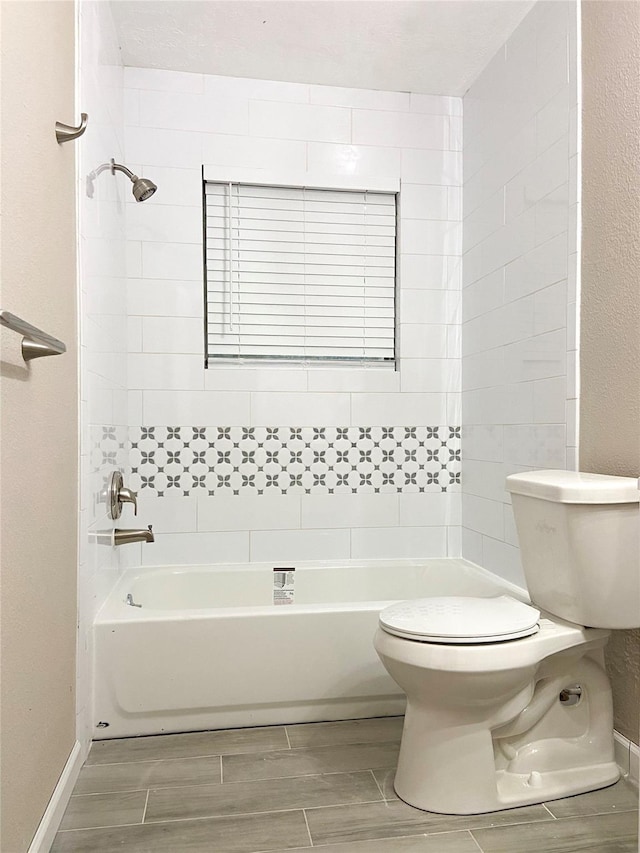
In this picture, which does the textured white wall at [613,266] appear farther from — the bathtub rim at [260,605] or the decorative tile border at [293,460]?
the decorative tile border at [293,460]

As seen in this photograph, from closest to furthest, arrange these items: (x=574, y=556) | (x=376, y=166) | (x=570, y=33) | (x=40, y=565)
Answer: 1. (x=40, y=565)
2. (x=574, y=556)
3. (x=570, y=33)
4. (x=376, y=166)

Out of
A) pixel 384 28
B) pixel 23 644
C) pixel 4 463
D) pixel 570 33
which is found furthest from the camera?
pixel 384 28

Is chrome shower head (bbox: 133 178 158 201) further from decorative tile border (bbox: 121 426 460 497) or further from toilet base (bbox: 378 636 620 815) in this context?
toilet base (bbox: 378 636 620 815)

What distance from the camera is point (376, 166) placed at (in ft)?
9.88

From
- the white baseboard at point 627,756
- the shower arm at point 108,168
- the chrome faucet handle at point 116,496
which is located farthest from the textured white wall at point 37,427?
the white baseboard at point 627,756

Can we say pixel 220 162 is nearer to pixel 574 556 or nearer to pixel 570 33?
pixel 570 33

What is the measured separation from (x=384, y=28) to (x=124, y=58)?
42.1 inches

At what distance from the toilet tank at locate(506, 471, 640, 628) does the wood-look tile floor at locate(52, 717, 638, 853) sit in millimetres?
497

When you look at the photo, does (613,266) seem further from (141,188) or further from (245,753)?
(245,753)

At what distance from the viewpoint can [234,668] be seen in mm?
2162

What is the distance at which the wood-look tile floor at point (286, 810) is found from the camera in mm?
1566

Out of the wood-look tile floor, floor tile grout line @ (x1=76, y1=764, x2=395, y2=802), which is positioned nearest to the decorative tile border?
the wood-look tile floor

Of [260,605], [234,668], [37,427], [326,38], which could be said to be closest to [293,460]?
[260,605]

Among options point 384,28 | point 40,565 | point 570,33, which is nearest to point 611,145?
point 570,33
